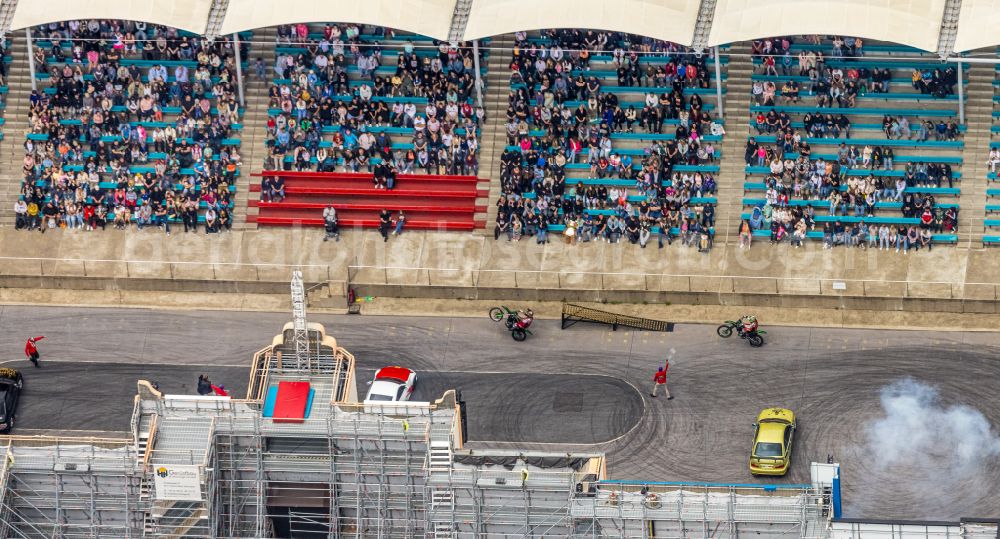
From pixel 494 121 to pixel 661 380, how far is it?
1585 centimetres

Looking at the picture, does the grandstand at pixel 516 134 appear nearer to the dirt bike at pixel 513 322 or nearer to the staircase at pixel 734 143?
the staircase at pixel 734 143

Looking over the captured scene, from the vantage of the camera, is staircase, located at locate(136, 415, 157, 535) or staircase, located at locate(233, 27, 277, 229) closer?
staircase, located at locate(136, 415, 157, 535)

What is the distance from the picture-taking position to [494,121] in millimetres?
103875

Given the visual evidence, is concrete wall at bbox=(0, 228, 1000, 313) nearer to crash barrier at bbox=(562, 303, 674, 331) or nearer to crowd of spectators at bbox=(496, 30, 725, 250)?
crash barrier at bbox=(562, 303, 674, 331)

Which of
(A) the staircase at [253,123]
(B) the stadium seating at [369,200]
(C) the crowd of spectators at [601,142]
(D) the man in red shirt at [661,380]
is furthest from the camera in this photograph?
(A) the staircase at [253,123]

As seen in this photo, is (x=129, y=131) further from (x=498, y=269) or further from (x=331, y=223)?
(x=498, y=269)

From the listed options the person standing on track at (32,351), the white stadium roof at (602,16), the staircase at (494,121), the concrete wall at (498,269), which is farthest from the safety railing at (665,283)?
the person standing on track at (32,351)

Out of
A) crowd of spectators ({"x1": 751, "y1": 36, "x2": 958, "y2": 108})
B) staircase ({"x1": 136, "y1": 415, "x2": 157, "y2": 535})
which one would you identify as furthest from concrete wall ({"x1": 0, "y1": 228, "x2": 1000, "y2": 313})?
staircase ({"x1": 136, "y1": 415, "x2": 157, "y2": 535})

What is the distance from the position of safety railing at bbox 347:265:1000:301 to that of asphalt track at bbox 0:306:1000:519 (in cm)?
182

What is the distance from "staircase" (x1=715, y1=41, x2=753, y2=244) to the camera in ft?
330

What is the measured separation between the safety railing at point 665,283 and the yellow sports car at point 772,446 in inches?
348

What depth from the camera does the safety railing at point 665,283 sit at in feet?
321

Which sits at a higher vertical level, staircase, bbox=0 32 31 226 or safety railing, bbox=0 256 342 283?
staircase, bbox=0 32 31 226

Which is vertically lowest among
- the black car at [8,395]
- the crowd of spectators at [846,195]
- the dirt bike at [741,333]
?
the black car at [8,395]
